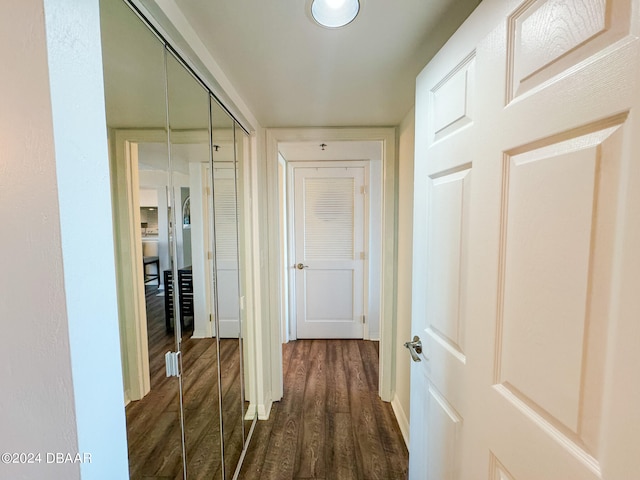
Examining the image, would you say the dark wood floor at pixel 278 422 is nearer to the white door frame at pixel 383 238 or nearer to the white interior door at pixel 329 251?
the white door frame at pixel 383 238

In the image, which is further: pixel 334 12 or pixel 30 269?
pixel 334 12

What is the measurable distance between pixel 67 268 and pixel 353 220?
109 inches

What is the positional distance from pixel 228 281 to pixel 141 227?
72cm

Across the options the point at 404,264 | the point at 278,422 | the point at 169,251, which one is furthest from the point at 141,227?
the point at 278,422

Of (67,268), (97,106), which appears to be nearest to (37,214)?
(67,268)

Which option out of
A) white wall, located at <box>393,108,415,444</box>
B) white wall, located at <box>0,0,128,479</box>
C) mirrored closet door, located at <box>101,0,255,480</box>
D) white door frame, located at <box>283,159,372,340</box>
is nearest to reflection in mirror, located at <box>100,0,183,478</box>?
mirrored closet door, located at <box>101,0,255,480</box>

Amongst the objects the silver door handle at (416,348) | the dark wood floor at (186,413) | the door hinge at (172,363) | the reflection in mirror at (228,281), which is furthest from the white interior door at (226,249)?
the silver door handle at (416,348)

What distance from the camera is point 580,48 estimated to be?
1.53ft

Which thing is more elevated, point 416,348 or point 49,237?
point 49,237

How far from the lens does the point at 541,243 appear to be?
0.54 metres

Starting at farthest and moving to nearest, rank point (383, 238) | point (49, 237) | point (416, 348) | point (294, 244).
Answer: point (294, 244)
point (383, 238)
point (416, 348)
point (49, 237)

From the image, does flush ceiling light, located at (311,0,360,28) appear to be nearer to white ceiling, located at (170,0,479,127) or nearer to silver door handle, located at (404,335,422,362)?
white ceiling, located at (170,0,479,127)

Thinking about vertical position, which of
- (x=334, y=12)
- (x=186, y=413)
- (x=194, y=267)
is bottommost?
(x=186, y=413)

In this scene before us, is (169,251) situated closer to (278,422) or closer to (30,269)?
(30,269)
